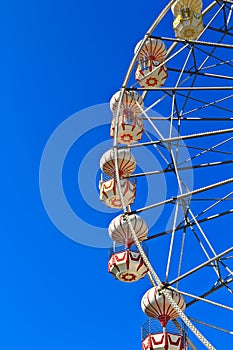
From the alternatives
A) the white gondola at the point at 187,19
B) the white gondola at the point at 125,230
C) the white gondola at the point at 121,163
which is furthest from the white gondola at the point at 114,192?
the white gondola at the point at 187,19

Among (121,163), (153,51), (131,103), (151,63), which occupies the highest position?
(153,51)

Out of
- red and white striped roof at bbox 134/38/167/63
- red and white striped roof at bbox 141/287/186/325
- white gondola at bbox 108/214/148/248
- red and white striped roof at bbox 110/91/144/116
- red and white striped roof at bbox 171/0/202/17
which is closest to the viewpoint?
red and white striped roof at bbox 141/287/186/325

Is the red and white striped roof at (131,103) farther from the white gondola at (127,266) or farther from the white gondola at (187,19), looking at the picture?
the white gondola at (127,266)

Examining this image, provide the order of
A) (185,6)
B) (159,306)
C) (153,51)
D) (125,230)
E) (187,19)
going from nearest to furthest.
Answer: (159,306) → (125,230) → (187,19) → (185,6) → (153,51)

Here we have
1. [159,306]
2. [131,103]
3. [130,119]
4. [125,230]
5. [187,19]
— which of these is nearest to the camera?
[159,306]

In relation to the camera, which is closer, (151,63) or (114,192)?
(114,192)

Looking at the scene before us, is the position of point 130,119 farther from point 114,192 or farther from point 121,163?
point 114,192

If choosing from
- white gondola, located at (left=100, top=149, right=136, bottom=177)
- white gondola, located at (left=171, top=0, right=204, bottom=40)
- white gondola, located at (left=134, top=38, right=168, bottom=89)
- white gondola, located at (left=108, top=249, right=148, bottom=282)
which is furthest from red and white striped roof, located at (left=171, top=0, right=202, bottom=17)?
white gondola, located at (left=108, top=249, right=148, bottom=282)

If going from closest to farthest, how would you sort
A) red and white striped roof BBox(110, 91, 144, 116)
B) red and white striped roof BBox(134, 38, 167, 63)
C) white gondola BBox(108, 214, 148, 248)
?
white gondola BBox(108, 214, 148, 248), red and white striped roof BBox(110, 91, 144, 116), red and white striped roof BBox(134, 38, 167, 63)

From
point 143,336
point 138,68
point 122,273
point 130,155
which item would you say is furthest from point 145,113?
point 143,336

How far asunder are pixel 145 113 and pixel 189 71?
2015mm

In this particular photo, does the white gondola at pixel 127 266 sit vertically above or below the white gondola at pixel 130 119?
below

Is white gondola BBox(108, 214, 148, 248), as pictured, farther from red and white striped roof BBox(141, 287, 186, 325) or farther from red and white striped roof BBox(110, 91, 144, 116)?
red and white striped roof BBox(110, 91, 144, 116)

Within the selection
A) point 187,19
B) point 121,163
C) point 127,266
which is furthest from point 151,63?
point 127,266
